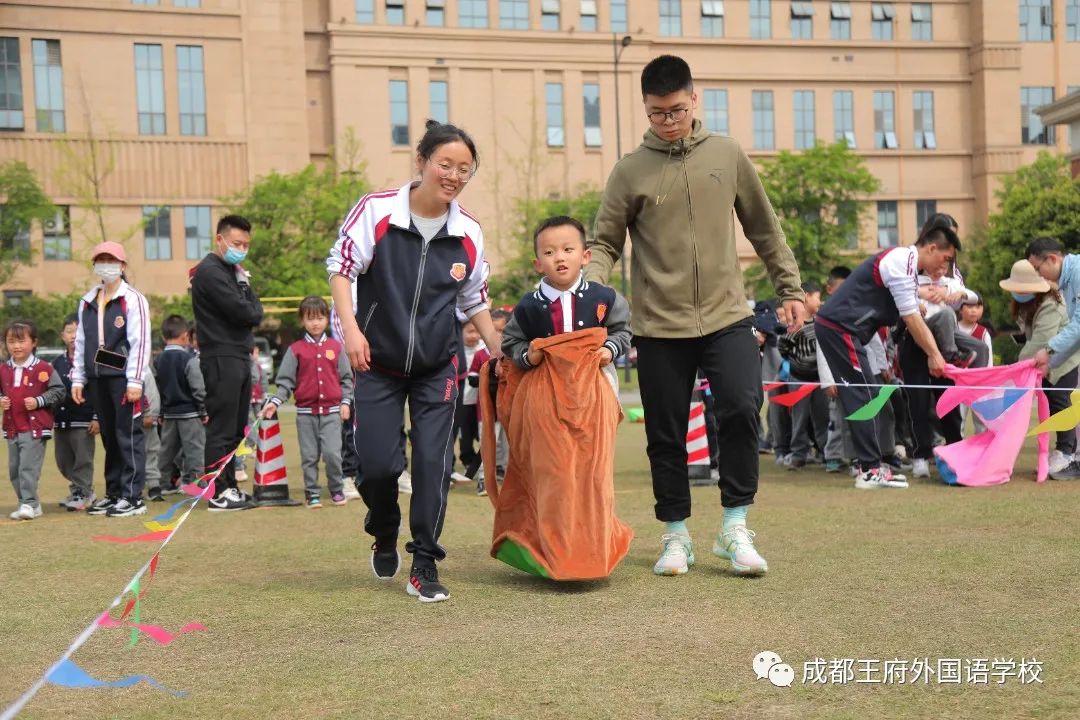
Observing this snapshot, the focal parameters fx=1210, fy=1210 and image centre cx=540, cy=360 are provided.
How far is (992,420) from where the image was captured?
9312 millimetres

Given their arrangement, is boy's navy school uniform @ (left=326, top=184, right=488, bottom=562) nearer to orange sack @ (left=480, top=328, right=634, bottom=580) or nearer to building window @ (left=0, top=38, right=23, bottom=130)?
orange sack @ (left=480, top=328, right=634, bottom=580)

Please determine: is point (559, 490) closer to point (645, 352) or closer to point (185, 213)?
point (645, 352)

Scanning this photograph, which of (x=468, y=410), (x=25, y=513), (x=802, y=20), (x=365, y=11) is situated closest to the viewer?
(x=25, y=513)

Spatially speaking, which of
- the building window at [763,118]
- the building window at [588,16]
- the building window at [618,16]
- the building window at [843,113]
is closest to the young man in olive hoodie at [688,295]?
the building window at [588,16]

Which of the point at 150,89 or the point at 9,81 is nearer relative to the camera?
the point at 9,81

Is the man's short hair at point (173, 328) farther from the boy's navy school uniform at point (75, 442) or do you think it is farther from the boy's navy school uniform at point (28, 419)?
the boy's navy school uniform at point (28, 419)

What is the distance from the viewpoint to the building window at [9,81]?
167 ft

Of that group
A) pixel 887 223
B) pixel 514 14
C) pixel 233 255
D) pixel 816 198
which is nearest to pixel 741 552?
pixel 233 255

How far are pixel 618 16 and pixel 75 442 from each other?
2009 inches

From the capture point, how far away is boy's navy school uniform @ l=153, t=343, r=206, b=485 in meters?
10.8

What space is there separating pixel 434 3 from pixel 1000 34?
2853 cm

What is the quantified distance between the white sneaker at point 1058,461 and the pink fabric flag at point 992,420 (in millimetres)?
144

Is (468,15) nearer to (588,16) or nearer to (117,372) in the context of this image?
(588,16)

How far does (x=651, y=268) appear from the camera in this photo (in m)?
5.77
